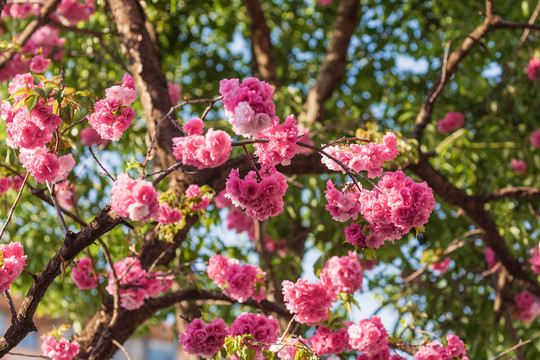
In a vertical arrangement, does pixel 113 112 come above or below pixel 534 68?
below

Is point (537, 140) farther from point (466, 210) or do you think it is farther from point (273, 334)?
point (273, 334)

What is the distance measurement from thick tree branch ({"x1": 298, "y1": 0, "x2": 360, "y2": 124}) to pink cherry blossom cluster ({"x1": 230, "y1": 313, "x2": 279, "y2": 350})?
2829 mm

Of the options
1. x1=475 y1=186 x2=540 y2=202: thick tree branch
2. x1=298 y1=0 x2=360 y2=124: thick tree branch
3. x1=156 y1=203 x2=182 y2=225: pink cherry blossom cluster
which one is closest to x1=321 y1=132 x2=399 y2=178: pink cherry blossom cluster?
x1=156 y1=203 x2=182 y2=225: pink cherry blossom cluster

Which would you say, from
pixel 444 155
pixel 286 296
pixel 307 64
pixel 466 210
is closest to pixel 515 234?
pixel 466 210

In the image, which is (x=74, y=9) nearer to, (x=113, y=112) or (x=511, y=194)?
(x=113, y=112)

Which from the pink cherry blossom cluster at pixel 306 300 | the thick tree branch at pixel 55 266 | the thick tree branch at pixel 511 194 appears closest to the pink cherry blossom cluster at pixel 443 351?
the pink cherry blossom cluster at pixel 306 300

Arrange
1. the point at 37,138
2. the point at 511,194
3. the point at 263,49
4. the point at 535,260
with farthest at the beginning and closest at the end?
1. the point at 263,49
2. the point at 535,260
3. the point at 511,194
4. the point at 37,138

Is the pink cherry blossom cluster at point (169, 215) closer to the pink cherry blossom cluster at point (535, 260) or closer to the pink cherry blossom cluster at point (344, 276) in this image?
the pink cherry blossom cluster at point (344, 276)

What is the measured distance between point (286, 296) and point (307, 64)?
376cm

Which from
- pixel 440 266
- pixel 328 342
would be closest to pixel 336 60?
pixel 440 266

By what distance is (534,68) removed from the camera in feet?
A: 14.7

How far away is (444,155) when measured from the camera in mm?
4719

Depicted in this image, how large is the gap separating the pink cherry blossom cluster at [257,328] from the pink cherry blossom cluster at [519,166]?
10.6 ft

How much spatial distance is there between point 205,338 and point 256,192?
0.73 m
